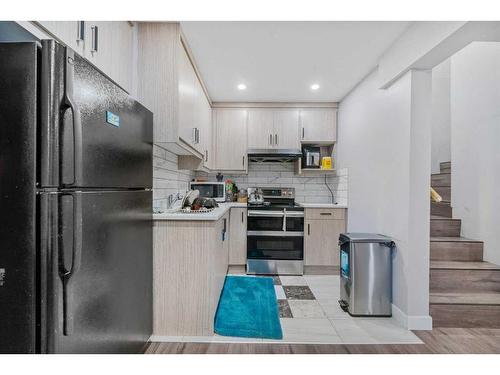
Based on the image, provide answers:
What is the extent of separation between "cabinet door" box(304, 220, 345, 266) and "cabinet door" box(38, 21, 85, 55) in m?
2.96

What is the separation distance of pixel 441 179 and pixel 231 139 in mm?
2994

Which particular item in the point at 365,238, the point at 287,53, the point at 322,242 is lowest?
the point at 322,242

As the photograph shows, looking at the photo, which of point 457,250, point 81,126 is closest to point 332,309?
point 457,250

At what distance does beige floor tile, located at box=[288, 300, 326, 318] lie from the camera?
2309 millimetres

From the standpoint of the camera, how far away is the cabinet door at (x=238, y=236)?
3.51m

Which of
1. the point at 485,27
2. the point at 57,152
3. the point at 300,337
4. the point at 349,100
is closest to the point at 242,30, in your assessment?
the point at 485,27

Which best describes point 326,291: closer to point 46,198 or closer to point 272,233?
point 272,233

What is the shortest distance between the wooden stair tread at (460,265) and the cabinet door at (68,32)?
3168 mm

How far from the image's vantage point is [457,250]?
2.64m

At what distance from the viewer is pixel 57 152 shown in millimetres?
959

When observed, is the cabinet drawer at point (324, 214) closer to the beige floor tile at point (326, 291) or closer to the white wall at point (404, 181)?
the white wall at point (404, 181)

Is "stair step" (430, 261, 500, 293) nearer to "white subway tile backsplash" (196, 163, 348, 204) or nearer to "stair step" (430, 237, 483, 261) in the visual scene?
"stair step" (430, 237, 483, 261)

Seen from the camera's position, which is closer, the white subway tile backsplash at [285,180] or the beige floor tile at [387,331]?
the beige floor tile at [387,331]

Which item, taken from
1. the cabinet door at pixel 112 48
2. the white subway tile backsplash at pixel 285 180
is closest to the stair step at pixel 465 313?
the white subway tile backsplash at pixel 285 180
